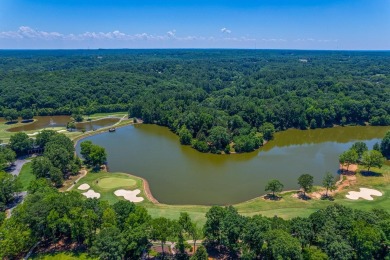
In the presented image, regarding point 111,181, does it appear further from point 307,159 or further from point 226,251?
point 307,159

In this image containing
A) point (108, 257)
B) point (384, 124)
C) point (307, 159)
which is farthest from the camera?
point (384, 124)

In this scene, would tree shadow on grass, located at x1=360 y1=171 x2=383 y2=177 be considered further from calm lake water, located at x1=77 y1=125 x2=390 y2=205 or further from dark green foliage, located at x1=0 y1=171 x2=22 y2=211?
dark green foliage, located at x1=0 y1=171 x2=22 y2=211

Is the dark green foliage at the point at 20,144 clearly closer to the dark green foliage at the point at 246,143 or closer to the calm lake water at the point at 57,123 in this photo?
the calm lake water at the point at 57,123

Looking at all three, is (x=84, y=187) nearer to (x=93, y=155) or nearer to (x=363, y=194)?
(x=93, y=155)

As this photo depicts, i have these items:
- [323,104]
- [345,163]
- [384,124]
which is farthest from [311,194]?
[384,124]

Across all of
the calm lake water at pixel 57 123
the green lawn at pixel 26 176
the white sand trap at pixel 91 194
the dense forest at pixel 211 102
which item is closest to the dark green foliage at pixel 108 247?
the white sand trap at pixel 91 194

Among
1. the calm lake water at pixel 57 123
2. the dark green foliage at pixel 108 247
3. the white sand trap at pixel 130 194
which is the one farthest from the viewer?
the calm lake water at pixel 57 123

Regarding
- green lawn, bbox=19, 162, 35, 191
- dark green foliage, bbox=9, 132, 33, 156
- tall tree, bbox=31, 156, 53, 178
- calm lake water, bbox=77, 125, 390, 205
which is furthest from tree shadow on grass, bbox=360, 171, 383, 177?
dark green foliage, bbox=9, 132, 33, 156
